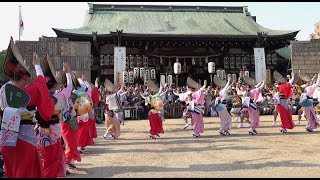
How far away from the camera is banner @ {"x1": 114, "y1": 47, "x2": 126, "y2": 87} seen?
2270 cm

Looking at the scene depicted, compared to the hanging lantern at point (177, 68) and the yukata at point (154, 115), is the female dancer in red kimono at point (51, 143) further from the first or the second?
the hanging lantern at point (177, 68)

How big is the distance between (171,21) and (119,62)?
263 inches

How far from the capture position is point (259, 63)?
24422 mm

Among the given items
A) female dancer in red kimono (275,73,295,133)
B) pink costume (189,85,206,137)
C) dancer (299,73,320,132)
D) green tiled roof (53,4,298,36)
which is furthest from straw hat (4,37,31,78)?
green tiled roof (53,4,298,36)

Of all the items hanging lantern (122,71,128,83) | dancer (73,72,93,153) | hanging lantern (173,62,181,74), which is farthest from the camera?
hanging lantern (173,62,181,74)

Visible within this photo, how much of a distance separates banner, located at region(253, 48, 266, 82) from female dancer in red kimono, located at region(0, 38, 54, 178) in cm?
2129

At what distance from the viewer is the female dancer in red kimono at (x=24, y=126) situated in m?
4.39

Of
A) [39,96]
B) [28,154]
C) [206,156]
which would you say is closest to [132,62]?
[206,156]

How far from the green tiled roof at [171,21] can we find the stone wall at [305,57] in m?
1.11

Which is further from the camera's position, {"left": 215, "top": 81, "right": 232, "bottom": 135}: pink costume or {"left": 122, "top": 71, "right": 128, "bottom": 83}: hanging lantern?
{"left": 122, "top": 71, "right": 128, "bottom": 83}: hanging lantern

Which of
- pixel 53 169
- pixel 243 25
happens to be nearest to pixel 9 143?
pixel 53 169

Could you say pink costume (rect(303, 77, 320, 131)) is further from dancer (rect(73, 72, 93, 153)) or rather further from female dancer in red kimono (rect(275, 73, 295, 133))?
dancer (rect(73, 72, 93, 153))

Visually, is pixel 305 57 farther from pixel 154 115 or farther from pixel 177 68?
pixel 154 115

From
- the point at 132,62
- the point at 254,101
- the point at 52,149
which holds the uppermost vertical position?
the point at 132,62
